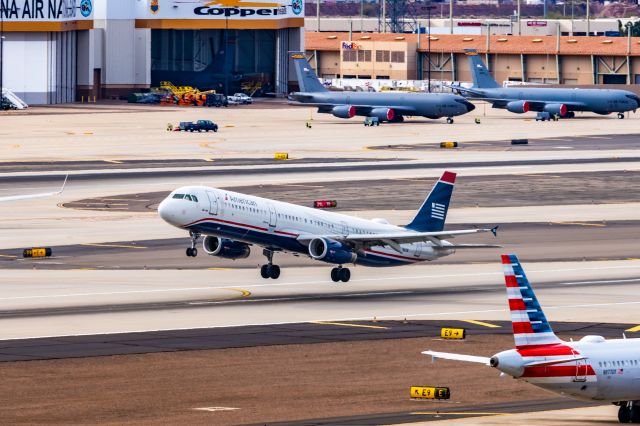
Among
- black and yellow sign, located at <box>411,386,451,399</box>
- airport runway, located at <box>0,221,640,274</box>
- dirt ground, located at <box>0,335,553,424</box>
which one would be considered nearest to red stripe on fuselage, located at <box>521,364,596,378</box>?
dirt ground, located at <box>0,335,553,424</box>

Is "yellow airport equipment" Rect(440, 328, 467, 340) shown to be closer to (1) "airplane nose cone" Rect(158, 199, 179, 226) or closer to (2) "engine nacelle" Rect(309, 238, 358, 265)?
(2) "engine nacelle" Rect(309, 238, 358, 265)

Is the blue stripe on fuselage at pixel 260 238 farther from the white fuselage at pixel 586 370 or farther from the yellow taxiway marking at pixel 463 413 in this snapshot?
the white fuselage at pixel 586 370

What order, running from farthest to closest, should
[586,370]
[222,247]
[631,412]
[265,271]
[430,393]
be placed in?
[265,271], [222,247], [430,393], [631,412], [586,370]

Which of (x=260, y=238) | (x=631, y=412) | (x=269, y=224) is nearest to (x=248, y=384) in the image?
(x=631, y=412)

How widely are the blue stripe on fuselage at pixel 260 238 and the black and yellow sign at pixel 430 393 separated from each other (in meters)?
23.5

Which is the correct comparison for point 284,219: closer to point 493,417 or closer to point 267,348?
point 267,348

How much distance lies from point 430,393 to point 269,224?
24.9m

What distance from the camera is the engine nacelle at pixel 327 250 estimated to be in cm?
7800

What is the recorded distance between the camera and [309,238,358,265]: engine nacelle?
3071 inches

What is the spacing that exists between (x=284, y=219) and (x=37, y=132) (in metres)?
116

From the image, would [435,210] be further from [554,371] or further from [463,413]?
[554,371]

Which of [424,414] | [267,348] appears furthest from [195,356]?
[424,414]

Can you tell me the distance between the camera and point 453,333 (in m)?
66.6

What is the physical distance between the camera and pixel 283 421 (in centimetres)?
4975
